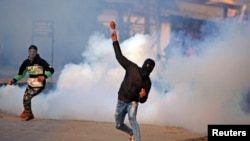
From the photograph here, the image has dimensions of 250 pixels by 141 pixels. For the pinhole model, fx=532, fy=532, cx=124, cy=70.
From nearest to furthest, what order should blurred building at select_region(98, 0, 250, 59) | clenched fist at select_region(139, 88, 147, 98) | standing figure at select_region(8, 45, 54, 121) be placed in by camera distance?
clenched fist at select_region(139, 88, 147, 98) → standing figure at select_region(8, 45, 54, 121) → blurred building at select_region(98, 0, 250, 59)

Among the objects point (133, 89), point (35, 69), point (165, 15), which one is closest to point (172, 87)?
point (35, 69)

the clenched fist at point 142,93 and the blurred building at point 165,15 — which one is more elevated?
the blurred building at point 165,15

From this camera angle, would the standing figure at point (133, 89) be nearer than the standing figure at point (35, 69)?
Yes

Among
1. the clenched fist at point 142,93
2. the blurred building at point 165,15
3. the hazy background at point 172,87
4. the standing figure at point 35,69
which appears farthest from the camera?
the blurred building at point 165,15

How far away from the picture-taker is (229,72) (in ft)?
32.4

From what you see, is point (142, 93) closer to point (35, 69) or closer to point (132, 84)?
point (132, 84)

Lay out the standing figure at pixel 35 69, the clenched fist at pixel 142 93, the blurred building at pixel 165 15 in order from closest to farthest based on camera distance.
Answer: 1. the clenched fist at pixel 142 93
2. the standing figure at pixel 35 69
3. the blurred building at pixel 165 15

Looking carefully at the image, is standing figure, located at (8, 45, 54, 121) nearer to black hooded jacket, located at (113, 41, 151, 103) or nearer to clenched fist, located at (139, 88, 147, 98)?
black hooded jacket, located at (113, 41, 151, 103)

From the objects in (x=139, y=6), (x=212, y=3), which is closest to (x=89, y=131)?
(x=212, y=3)

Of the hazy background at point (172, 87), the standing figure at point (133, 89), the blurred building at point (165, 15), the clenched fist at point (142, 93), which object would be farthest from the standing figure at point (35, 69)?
the blurred building at point (165, 15)

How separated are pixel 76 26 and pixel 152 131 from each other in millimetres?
7169

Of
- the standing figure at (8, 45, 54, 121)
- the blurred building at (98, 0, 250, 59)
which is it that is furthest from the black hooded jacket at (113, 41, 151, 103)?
the blurred building at (98, 0, 250, 59)

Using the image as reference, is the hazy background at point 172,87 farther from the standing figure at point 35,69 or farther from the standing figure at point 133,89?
the standing figure at point 133,89

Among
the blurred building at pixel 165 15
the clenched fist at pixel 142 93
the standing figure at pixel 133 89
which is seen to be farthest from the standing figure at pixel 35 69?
the blurred building at pixel 165 15
